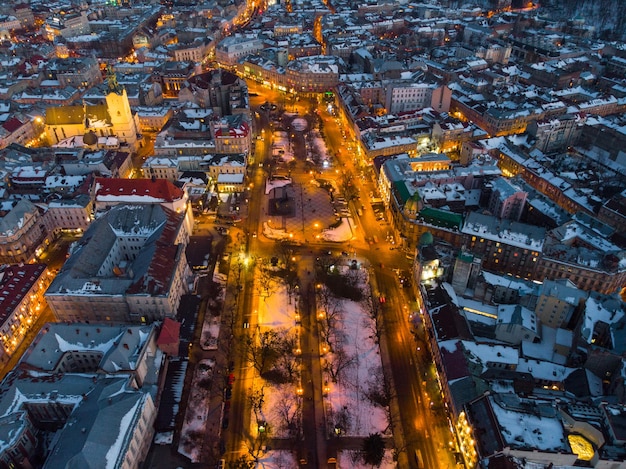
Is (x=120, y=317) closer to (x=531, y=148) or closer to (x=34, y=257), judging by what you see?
(x=34, y=257)

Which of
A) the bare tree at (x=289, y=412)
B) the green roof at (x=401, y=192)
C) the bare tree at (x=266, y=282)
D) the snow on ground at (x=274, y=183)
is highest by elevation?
the green roof at (x=401, y=192)

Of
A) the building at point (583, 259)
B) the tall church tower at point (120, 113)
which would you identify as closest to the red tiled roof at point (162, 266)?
the tall church tower at point (120, 113)

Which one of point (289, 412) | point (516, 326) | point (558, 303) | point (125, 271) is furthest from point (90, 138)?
point (558, 303)

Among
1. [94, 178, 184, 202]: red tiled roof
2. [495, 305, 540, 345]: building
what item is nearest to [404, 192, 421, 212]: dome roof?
[495, 305, 540, 345]: building

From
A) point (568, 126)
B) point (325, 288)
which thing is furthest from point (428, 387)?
point (568, 126)

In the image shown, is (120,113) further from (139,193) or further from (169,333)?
(169,333)

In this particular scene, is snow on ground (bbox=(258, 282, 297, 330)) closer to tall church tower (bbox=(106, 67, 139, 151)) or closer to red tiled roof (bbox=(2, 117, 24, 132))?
tall church tower (bbox=(106, 67, 139, 151))

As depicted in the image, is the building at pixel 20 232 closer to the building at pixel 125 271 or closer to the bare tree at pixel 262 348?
the building at pixel 125 271
